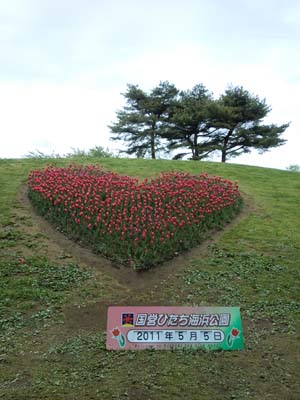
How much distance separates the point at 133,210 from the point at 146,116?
58.1 feet

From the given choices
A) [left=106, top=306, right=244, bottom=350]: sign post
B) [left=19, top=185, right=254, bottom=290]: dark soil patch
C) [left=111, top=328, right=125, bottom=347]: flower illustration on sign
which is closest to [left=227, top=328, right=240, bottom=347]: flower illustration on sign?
[left=106, top=306, right=244, bottom=350]: sign post

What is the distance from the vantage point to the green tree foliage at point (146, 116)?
25.4 meters

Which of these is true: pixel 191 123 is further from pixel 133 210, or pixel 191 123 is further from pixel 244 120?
pixel 133 210

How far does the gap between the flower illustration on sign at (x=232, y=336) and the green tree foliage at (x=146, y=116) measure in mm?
20711

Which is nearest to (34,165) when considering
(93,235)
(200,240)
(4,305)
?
(93,235)

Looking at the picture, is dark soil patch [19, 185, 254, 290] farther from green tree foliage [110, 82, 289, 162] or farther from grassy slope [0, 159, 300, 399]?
green tree foliage [110, 82, 289, 162]

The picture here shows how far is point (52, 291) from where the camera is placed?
6.39 m

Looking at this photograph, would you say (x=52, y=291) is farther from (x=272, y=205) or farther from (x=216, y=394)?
(x=272, y=205)

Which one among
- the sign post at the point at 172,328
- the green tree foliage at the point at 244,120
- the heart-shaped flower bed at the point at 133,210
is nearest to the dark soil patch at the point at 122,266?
the heart-shaped flower bed at the point at 133,210

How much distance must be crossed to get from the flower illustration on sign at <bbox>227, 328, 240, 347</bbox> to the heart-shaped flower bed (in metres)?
2.32

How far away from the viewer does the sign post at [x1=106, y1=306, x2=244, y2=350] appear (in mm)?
5012

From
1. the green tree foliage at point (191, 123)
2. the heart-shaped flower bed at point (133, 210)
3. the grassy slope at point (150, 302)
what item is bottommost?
the grassy slope at point (150, 302)

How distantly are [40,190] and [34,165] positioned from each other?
10.3 feet

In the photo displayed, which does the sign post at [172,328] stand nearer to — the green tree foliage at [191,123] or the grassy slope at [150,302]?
the grassy slope at [150,302]
